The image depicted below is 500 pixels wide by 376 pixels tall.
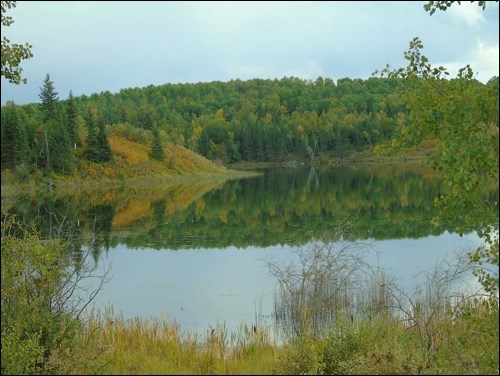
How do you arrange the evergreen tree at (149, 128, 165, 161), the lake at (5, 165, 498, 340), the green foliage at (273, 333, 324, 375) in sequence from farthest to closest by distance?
1. the evergreen tree at (149, 128, 165, 161)
2. the lake at (5, 165, 498, 340)
3. the green foliage at (273, 333, 324, 375)

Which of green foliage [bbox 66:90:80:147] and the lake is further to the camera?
green foliage [bbox 66:90:80:147]

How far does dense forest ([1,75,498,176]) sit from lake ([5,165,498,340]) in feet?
30.7

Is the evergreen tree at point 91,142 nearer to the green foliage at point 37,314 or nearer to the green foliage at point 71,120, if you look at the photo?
the green foliage at point 71,120

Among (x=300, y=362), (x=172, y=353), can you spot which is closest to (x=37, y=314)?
(x=172, y=353)

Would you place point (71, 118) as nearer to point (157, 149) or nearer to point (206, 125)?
point (157, 149)

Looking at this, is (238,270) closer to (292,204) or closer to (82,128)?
(292,204)

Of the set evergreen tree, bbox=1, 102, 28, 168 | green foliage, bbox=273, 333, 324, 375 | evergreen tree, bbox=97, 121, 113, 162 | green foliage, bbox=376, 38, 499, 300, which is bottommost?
green foliage, bbox=273, 333, 324, 375

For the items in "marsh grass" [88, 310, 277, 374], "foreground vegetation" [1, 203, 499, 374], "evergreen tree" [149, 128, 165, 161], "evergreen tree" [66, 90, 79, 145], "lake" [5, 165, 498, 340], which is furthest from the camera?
"evergreen tree" [149, 128, 165, 161]

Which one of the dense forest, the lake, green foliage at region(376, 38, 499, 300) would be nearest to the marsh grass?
the lake

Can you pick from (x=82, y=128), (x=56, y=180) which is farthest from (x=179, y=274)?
(x=82, y=128)

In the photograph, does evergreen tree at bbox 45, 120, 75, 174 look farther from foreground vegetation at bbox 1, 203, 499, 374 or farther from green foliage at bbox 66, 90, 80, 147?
foreground vegetation at bbox 1, 203, 499, 374

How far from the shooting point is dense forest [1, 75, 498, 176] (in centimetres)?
6606

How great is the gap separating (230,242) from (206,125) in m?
121

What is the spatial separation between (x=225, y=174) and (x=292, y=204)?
59264 millimetres
